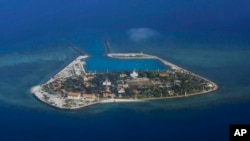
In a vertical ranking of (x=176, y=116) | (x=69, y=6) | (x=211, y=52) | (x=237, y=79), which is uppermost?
(x=69, y=6)

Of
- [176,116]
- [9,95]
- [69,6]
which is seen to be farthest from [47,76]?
[69,6]

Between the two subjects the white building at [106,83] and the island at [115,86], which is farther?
the white building at [106,83]

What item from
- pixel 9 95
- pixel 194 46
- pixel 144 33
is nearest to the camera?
pixel 9 95

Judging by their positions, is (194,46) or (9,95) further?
(194,46)

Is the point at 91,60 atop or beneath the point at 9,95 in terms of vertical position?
atop

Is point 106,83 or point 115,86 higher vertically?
point 106,83

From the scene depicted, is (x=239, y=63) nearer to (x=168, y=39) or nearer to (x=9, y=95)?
(x=168, y=39)

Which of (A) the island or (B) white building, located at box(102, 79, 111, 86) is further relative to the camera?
(B) white building, located at box(102, 79, 111, 86)

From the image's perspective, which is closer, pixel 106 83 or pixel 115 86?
pixel 115 86
